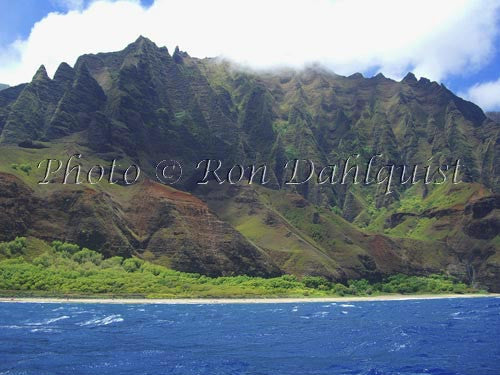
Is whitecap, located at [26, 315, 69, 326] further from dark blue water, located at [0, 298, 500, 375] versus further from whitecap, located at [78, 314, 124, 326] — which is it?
whitecap, located at [78, 314, 124, 326]

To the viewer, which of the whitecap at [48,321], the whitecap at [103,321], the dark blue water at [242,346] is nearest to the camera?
the dark blue water at [242,346]

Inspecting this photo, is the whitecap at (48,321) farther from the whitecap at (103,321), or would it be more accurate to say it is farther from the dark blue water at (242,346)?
the whitecap at (103,321)

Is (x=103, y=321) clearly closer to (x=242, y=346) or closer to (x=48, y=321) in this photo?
(x=48, y=321)

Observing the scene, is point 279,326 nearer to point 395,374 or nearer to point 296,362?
point 296,362

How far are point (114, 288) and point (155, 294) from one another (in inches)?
528

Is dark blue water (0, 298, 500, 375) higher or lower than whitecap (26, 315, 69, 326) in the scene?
higher

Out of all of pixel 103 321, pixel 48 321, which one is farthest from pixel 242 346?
pixel 48 321

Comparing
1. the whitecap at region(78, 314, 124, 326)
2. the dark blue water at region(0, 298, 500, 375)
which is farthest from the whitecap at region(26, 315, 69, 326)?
the whitecap at region(78, 314, 124, 326)

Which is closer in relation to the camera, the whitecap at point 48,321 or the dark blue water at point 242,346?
the dark blue water at point 242,346

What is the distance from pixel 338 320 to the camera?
123 m

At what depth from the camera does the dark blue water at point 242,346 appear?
60500 millimetres

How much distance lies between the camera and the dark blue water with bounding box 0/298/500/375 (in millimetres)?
60500

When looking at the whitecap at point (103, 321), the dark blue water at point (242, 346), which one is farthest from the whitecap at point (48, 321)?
the whitecap at point (103, 321)

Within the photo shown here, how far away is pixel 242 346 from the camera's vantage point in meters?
78.1
